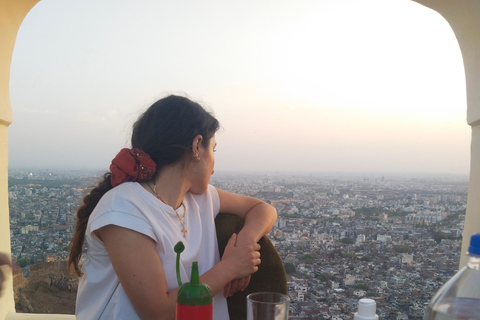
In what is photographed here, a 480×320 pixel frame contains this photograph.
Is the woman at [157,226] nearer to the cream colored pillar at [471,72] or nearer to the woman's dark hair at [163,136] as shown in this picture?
the woman's dark hair at [163,136]

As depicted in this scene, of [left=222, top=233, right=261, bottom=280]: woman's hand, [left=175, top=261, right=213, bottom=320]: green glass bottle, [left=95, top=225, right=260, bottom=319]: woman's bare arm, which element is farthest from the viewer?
[left=222, top=233, right=261, bottom=280]: woman's hand

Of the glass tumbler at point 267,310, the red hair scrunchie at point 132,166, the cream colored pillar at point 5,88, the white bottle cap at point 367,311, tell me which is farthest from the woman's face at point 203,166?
the cream colored pillar at point 5,88

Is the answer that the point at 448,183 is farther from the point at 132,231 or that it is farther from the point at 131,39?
the point at 131,39

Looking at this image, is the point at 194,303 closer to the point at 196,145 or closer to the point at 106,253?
the point at 106,253

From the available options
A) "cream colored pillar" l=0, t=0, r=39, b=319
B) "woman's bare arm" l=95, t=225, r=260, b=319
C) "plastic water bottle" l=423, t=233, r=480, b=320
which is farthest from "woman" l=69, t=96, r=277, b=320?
"cream colored pillar" l=0, t=0, r=39, b=319

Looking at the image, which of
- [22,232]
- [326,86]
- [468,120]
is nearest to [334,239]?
[468,120]

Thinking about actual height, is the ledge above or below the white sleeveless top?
below

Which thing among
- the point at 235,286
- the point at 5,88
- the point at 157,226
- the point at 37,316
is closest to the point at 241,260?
the point at 235,286

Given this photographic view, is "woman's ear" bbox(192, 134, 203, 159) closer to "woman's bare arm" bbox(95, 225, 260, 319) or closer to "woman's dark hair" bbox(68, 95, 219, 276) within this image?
"woman's dark hair" bbox(68, 95, 219, 276)
